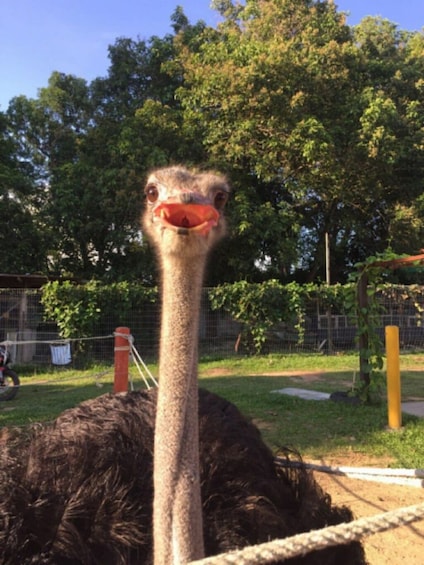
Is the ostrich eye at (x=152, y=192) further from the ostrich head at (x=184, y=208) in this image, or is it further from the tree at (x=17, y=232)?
the tree at (x=17, y=232)

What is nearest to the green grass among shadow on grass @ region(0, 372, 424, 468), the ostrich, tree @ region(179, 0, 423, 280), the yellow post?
shadow on grass @ region(0, 372, 424, 468)

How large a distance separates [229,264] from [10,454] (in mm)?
11479

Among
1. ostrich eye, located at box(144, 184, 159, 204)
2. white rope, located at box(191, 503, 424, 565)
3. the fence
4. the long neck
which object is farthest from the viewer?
the fence

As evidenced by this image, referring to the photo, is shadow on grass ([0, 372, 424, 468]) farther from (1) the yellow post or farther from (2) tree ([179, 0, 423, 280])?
(2) tree ([179, 0, 423, 280])

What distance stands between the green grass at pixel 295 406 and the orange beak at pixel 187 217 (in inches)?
124

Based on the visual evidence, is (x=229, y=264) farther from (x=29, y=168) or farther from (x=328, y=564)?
(x=328, y=564)

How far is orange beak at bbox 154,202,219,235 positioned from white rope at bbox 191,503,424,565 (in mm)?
708

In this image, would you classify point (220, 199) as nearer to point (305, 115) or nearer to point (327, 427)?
point (327, 427)

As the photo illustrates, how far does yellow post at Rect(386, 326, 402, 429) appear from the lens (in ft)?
15.7

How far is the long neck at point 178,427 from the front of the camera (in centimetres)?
126

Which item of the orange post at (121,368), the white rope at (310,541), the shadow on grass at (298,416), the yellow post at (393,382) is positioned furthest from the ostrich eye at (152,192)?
the yellow post at (393,382)

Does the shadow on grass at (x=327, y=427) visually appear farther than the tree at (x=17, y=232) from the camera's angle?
No

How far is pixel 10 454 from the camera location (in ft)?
6.33

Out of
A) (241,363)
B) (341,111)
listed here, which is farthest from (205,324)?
(341,111)
